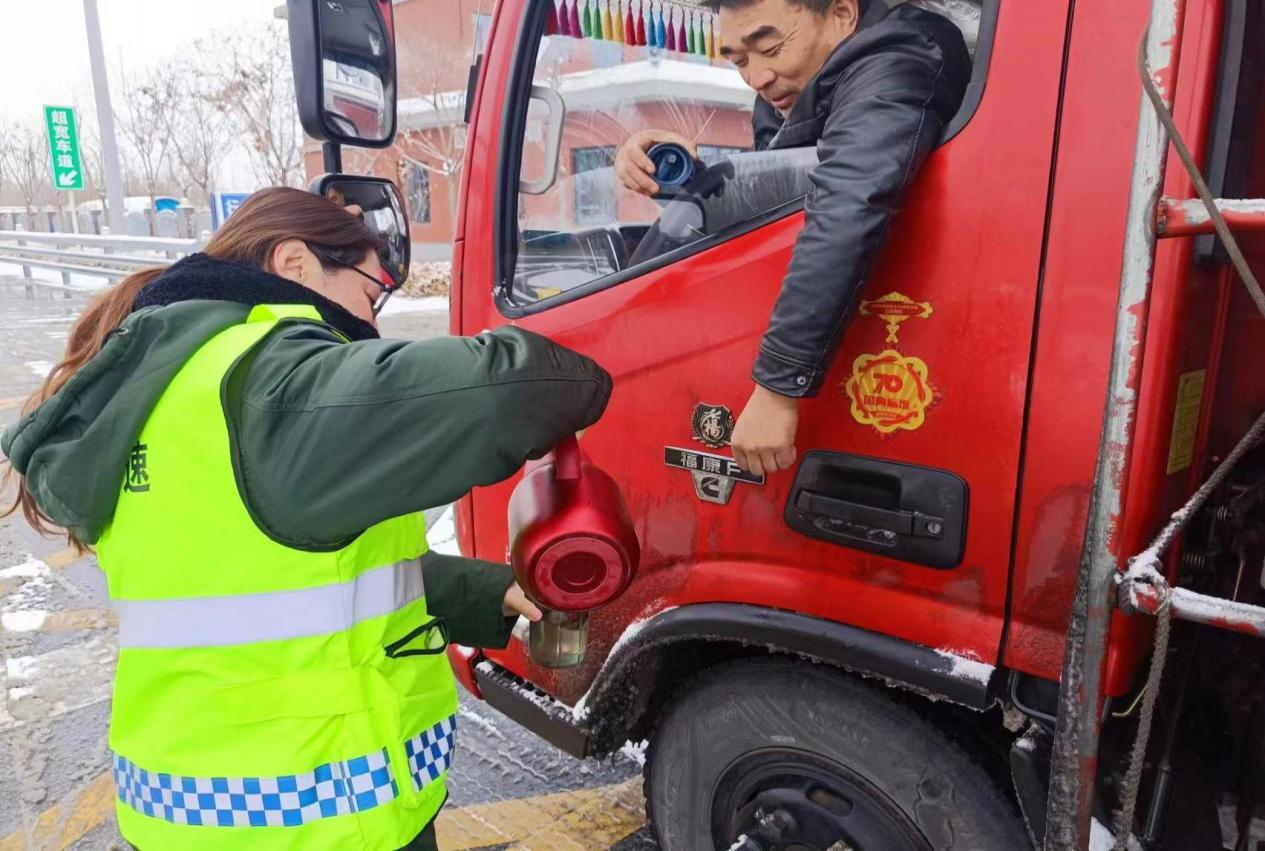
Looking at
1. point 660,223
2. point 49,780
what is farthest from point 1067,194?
point 49,780

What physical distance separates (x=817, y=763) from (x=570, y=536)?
68 cm

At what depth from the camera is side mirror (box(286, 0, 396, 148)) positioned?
2.07m

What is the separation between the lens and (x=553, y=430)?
4.00 feet

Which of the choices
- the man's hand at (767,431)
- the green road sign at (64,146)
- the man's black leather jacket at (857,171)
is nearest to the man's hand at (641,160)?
the man's black leather jacket at (857,171)

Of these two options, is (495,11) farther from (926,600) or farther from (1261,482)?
(1261,482)

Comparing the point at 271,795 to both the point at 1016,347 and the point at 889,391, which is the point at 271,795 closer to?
the point at 889,391

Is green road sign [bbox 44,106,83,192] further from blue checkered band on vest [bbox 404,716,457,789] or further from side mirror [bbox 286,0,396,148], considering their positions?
blue checkered band on vest [bbox 404,716,457,789]

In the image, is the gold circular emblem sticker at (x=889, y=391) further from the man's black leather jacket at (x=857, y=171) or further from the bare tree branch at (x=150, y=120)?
the bare tree branch at (x=150, y=120)

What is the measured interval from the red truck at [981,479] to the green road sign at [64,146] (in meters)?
18.4

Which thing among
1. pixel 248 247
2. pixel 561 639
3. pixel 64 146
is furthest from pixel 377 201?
pixel 64 146

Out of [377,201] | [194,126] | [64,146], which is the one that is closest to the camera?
[377,201]

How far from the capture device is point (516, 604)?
5.87 feet

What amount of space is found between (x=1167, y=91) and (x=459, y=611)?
4.74 ft

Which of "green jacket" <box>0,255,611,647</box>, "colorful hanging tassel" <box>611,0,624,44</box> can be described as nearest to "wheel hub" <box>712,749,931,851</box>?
"green jacket" <box>0,255,611,647</box>
